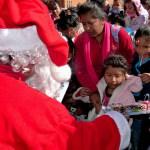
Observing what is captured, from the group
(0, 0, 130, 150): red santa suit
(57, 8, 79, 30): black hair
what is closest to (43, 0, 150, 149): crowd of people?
(57, 8, 79, 30): black hair

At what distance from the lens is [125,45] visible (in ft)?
11.5

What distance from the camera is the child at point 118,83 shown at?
3.24 meters

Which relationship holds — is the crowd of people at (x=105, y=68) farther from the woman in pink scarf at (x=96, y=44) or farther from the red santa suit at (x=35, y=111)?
the red santa suit at (x=35, y=111)

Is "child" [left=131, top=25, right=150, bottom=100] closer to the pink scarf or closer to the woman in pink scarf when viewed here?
the woman in pink scarf

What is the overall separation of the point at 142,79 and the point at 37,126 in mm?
1664

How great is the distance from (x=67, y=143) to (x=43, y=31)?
0.42 m

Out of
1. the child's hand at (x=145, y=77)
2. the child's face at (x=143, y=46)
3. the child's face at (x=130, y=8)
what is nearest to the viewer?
the child's hand at (x=145, y=77)

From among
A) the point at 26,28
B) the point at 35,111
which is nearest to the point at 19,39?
the point at 26,28

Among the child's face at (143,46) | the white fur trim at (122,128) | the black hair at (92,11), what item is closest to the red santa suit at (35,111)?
the white fur trim at (122,128)

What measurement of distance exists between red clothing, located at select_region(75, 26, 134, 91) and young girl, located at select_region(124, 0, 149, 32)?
2194 mm

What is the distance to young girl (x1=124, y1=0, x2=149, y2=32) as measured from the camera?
5742 mm

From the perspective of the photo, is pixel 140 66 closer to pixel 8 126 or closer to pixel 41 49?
pixel 41 49

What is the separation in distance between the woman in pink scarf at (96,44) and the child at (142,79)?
0.09 metres

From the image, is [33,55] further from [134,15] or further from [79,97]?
[134,15]
